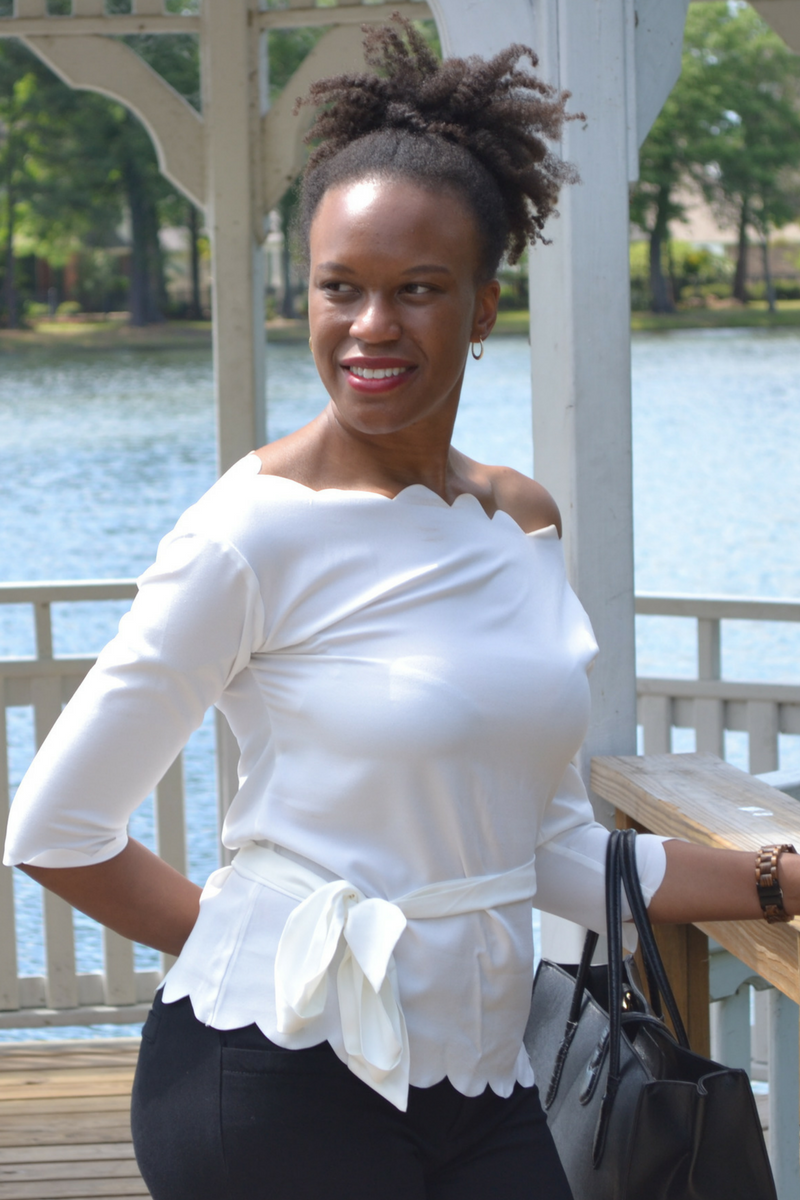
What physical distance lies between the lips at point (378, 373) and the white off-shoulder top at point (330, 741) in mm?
85

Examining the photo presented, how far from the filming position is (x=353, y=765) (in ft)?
3.33

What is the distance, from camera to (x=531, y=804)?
1.10m

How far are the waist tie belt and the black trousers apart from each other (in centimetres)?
3

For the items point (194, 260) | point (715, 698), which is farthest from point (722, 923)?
point (194, 260)

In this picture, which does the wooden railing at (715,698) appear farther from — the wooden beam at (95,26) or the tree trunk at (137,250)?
the tree trunk at (137,250)

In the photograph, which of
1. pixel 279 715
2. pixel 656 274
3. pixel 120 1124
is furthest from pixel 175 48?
pixel 279 715

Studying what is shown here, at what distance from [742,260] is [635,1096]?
23124 mm

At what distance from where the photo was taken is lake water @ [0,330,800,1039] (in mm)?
20453

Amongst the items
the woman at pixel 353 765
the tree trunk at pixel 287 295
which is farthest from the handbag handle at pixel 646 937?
the tree trunk at pixel 287 295

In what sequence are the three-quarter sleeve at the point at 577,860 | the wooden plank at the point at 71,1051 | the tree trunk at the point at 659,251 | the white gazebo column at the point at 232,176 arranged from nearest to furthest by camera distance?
the three-quarter sleeve at the point at 577,860 < the white gazebo column at the point at 232,176 < the wooden plank at the point at 71,1051 < the tree trunk at the point at 659,251

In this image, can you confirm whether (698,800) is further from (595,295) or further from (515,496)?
(595,295)

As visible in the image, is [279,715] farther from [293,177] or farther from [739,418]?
[739,418]

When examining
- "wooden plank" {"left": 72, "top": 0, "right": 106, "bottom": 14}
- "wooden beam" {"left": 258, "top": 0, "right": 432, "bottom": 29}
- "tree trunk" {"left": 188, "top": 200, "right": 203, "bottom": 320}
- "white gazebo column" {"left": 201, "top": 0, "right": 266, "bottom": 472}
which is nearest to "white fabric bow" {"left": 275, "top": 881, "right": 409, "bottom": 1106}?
"white gazebo column" {"left": 201, "top": 0, "right": 266, "bottom": 472}

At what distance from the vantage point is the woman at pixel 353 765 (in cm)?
100
